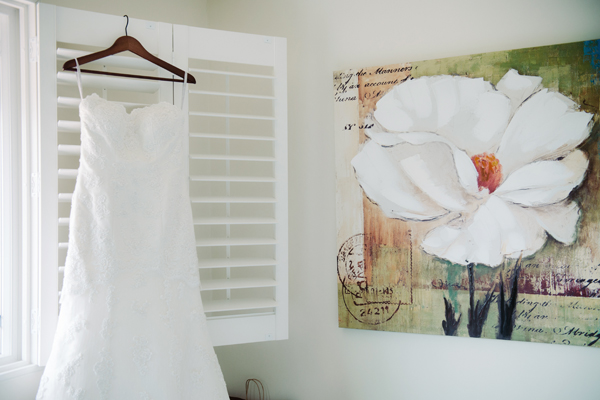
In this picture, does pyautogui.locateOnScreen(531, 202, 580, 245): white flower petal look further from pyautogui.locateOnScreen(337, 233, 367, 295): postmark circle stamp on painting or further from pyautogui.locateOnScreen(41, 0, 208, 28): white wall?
pyautogui.locateOnScreen(41, 0, 208, 28): white wall

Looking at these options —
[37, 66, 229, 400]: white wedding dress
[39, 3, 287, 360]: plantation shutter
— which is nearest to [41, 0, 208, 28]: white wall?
[39, 3, 287, 360]: plantation shutter

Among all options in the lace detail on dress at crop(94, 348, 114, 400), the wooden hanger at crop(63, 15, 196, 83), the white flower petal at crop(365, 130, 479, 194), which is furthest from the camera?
the white flower petal at crop(365, 130, 479, 194)

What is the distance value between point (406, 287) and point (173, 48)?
1.29 m


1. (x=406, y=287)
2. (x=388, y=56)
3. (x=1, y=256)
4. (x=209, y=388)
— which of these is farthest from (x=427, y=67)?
(x=1, y=256)

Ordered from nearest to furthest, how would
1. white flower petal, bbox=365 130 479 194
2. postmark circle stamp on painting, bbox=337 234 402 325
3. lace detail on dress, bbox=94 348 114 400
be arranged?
1. lace detail on dress, bbox=94 348 114 400
2. white flower petal, bbox=365 130 479 194
3. postmark circle stamp on painting, bbox=337 234 402 325

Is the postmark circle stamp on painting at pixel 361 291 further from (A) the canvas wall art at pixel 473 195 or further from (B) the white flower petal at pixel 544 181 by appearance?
(B) the white flower petal at pixel 544 181

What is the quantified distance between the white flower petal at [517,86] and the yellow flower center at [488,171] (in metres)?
0.20

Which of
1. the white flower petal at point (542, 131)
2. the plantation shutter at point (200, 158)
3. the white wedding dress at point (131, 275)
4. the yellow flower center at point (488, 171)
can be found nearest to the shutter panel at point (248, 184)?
the plantation shutter at point (200, 158)

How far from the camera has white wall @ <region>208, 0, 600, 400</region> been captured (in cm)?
153

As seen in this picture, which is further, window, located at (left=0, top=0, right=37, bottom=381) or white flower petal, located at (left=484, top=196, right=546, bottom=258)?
white flower petal, located at (left=484, top=196, right=546, bottom=258)

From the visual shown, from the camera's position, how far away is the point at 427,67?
→ 1650mm

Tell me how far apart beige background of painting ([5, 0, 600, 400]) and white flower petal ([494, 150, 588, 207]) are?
455 mm

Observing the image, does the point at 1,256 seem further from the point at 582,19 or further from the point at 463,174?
the point at 582,19

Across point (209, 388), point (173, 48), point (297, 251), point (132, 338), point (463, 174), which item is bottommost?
point (209, 388)
